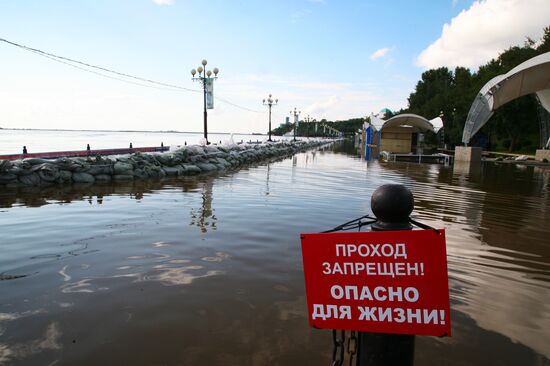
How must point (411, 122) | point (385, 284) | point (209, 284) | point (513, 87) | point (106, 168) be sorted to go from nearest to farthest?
point (385, 284)
point (209, 284)
point (106, 168)
point (513, 87)
point (411, 122)

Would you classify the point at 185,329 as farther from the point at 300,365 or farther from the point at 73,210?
the point at 73,210

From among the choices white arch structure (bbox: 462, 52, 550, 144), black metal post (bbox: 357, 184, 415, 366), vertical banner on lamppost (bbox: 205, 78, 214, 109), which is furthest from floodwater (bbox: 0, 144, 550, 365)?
white arch structure (bbox: 462, 52, 550, 144)

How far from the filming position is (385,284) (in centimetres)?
173

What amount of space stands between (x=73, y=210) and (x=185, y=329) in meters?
6.05

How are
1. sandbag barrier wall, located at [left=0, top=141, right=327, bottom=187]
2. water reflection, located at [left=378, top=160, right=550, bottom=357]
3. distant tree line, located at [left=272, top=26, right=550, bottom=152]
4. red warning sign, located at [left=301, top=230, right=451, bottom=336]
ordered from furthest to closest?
distant tree line, located at [left=272, top=26, right=550, bottom=152] → sandbag barrier wall, located at [left=0, top=141, right=327, bottom=187] → water reflection, located at [left=378, top=160, right=550, bottom=357] → red warning sign, located at [left=301, top=230, right=451, bottom=336]

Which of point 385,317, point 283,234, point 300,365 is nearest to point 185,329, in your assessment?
point 300,365

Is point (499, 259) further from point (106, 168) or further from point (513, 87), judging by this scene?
point (513, 87)

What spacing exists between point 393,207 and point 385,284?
37 cm

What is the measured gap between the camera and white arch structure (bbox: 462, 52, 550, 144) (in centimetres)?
2214

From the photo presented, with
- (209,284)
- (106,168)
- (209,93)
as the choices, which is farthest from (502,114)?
(209,284)

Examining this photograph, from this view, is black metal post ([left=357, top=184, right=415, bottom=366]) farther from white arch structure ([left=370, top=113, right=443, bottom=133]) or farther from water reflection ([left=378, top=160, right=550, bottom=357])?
white arch structure ([left=370, top=113, right=443, bottom=133])

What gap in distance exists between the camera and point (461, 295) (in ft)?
12.9

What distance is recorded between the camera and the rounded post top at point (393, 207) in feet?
5.79

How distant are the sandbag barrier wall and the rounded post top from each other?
12490 mm
